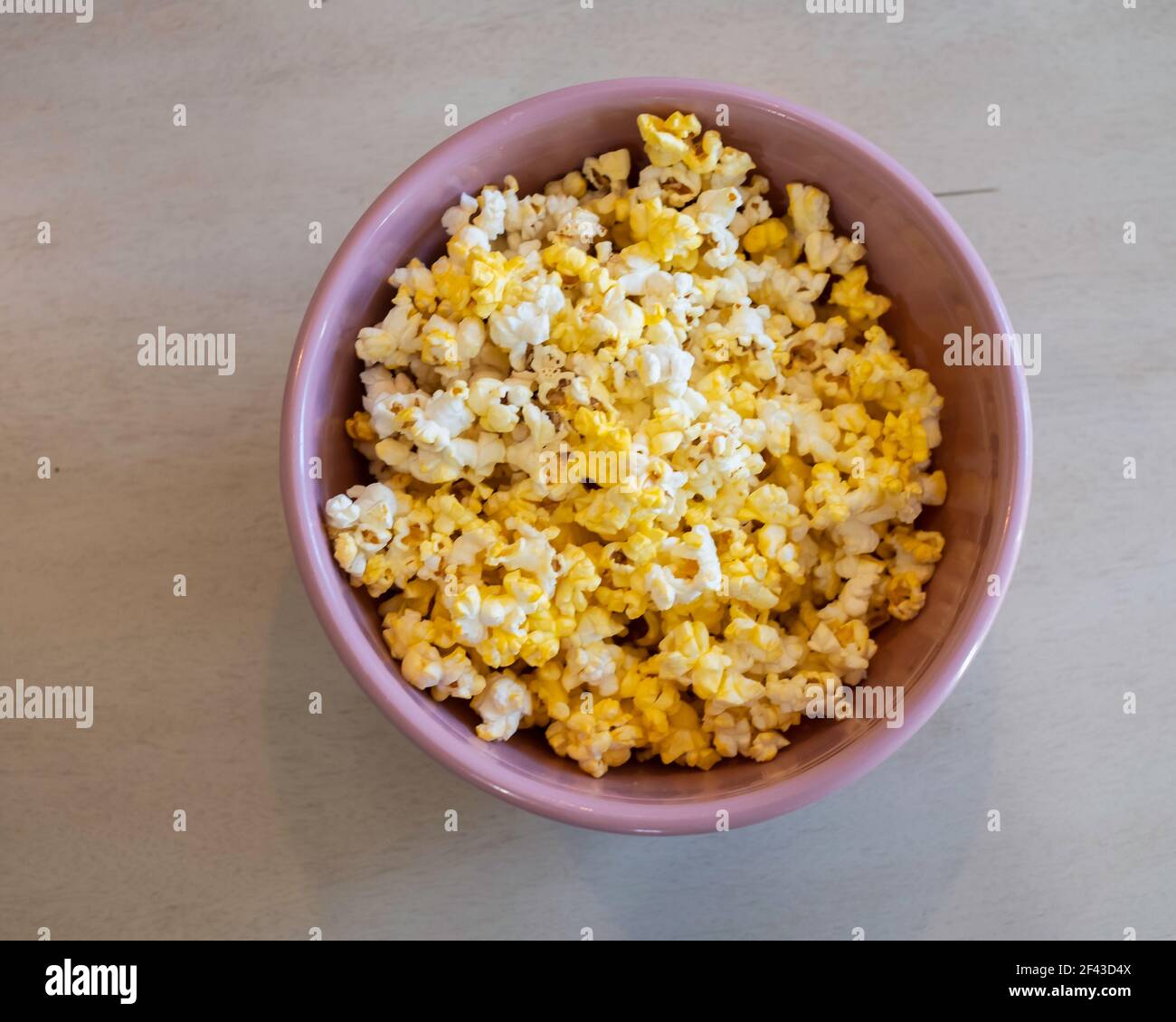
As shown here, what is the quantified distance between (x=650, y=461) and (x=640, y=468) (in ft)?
0.03

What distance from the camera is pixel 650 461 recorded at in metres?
0.74

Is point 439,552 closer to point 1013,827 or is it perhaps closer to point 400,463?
point 400,463

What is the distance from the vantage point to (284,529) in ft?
3.14

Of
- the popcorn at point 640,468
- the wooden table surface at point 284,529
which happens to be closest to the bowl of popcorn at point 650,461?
the popcorn at point 640,468

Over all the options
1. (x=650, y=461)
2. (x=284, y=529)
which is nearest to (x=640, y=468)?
(x=650, y=461)

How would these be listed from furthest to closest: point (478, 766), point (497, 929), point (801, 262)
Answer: point (497, 929) < point (801, 262) < point (478, 766)

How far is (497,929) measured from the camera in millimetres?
956

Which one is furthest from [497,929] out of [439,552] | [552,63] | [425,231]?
[552,63]

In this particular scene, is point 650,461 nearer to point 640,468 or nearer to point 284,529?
point 640,468

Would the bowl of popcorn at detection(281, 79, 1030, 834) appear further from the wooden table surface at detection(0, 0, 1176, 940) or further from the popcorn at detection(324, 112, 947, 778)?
the wooden table surface at detection(0, 0, 1176, 940)

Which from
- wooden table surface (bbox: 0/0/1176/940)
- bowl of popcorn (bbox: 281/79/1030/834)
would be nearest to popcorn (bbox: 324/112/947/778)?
bowl of popcorn (bbox: 281/79/1030/834)

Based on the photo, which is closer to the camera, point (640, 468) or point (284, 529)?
point (640, 468)

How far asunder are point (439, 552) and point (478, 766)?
157mm

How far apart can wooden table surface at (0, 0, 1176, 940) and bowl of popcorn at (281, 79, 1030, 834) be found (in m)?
0.20
